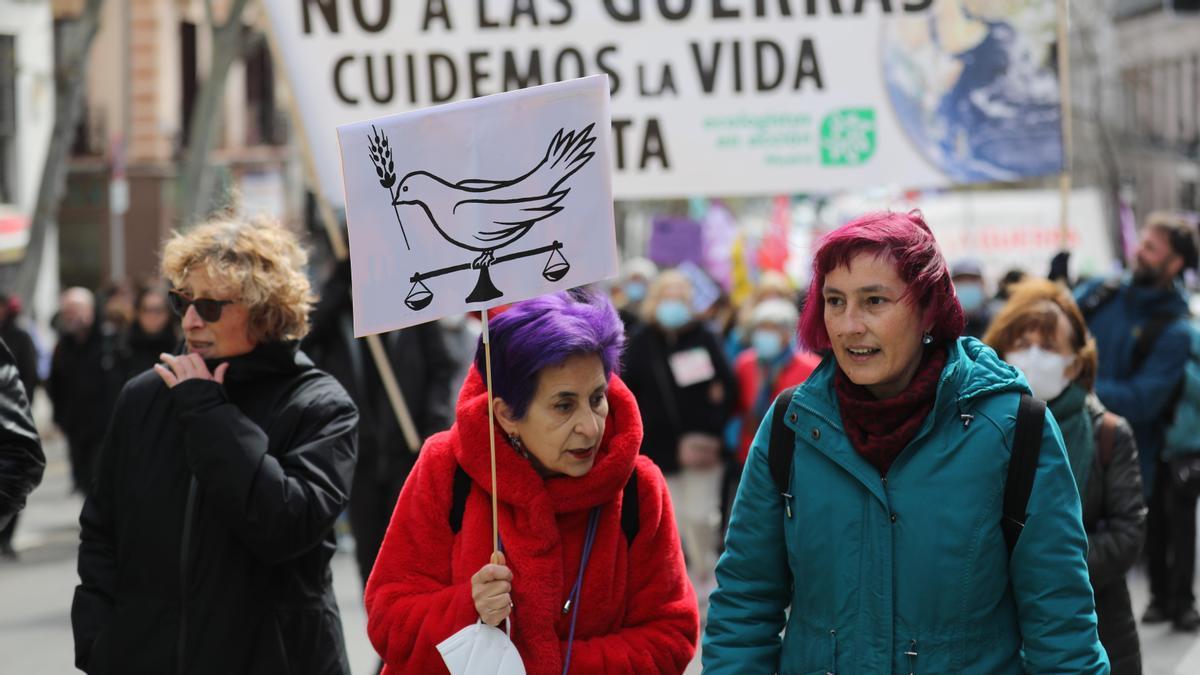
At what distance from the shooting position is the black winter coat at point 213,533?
162 inches

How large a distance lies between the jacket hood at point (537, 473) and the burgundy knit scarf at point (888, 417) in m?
0.53

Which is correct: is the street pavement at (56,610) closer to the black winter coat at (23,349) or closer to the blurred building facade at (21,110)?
the black winter coat at (23,349)

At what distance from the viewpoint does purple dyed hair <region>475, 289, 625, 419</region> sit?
378 centimetres

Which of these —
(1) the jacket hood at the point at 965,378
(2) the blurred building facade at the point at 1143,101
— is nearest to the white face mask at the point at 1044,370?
(1) the jacket hood at the point at 965,378

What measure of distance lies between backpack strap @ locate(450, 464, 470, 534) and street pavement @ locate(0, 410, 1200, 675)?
4.27m

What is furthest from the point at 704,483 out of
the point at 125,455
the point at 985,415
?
the point at 985,415

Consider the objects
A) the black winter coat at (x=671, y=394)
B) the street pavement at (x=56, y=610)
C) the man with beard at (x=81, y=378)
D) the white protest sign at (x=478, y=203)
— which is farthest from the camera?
the man with beard at (x=81, y=378)

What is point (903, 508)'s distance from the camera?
336 centimetres

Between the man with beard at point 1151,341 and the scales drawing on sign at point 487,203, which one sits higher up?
the scales drawing on sign at point 487,203

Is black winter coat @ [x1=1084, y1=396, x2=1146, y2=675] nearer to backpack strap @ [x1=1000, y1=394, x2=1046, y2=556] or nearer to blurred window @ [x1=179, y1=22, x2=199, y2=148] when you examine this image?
backpack strap @ [x1=1000, y1=394, x2=1046, y2=556]

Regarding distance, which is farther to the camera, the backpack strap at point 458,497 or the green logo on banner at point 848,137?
the green logo on banner at point 848,137

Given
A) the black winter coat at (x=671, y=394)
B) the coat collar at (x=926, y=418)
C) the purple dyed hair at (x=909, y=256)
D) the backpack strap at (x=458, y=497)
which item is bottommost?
the black winter coat at (x=671, y=394)

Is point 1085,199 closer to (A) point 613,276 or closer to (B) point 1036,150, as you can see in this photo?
(B) point 1036,150

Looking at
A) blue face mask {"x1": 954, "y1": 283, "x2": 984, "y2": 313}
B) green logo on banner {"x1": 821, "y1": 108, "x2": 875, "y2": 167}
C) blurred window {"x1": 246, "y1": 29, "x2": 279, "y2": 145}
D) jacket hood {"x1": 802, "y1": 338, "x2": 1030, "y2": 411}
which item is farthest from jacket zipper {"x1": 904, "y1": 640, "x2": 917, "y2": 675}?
blurred window {"x1": 246, "y1": 29, "x2": 279, "y2": 145}
